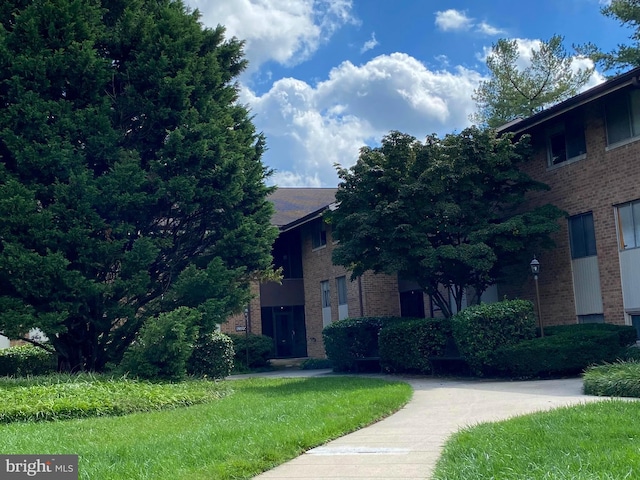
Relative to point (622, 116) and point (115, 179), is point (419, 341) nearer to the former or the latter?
point (622, 116)

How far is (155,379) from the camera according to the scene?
14.9 metres

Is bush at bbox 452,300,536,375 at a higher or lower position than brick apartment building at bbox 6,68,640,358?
lower

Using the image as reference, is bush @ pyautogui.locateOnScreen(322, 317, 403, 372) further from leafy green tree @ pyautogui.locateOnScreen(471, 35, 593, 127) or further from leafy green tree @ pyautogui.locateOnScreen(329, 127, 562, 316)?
leafy green tree @ pyautogui.locateOnScreen(471, 35, 593, 127)

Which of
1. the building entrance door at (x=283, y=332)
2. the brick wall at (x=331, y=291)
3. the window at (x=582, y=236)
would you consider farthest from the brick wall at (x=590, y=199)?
the building entrance door at (x=283, y=332)

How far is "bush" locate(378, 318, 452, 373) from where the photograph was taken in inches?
691

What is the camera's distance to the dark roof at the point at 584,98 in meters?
15.5

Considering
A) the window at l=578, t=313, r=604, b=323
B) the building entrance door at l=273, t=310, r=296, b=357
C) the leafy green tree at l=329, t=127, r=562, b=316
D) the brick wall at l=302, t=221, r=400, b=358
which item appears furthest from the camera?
the building entrance door at l=273, t=310, r=296, b=357

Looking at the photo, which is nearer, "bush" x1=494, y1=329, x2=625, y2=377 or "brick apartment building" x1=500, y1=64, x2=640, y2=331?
"bush" x1=494, y1=329, x2=625, y2=377

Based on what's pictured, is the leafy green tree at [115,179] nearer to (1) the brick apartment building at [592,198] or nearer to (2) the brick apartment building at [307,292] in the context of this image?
(1) the brick apartment building at [592,198]

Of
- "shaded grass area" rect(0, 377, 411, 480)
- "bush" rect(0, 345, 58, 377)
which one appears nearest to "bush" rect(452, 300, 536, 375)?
"shaded grass area" rect(0, 377, 411, 480)

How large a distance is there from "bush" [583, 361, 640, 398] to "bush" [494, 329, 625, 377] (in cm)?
273

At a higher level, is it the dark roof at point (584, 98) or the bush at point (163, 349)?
the dark roof at point (584, 98)

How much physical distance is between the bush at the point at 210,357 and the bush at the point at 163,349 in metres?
2.58

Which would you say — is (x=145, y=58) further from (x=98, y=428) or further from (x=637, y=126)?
(x=637, y=126)
